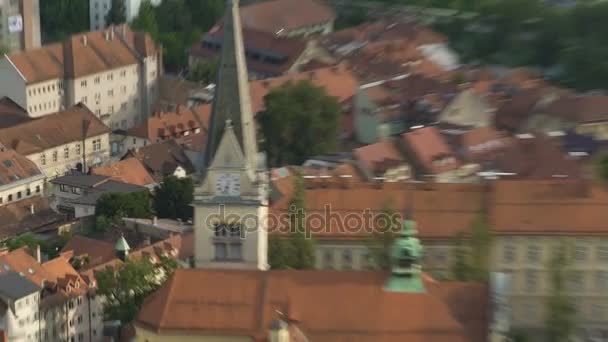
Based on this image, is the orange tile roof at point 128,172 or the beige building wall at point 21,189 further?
the beige building wall at point 21,189

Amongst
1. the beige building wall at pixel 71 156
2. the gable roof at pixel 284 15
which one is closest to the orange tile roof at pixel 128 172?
the beige building wall at pixel 71 156

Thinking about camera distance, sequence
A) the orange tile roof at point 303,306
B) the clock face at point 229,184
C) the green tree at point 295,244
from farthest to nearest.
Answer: the green tree at point 295,244
the clock face at point 229,184
the orange tile roof at point 303,306

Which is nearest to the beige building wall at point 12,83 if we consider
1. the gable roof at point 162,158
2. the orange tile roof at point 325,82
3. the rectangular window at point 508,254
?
the gable roof at point 162,158

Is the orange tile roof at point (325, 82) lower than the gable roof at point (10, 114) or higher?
higher

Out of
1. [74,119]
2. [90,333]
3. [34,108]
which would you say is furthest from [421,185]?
[34,108]

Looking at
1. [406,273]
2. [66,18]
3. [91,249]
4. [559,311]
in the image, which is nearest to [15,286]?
[91,249]

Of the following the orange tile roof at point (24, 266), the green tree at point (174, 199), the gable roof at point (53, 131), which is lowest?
the orange tile roof at point (24, 266)

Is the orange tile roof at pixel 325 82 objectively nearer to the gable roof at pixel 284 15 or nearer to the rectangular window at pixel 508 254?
the gable roof at pixel 284 15

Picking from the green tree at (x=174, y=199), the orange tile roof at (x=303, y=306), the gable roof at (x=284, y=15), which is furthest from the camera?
the gable roof at (x=284, y=15)
